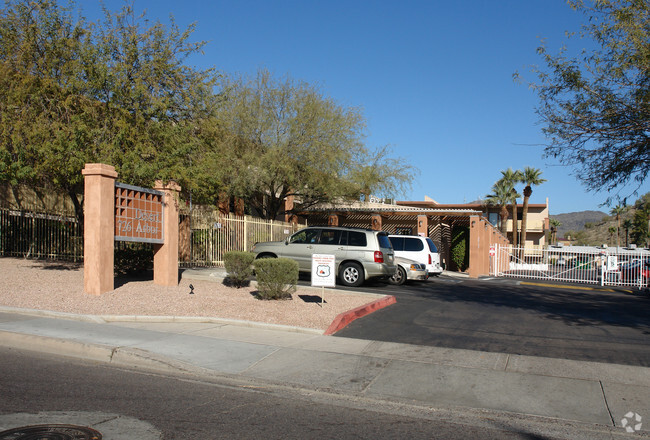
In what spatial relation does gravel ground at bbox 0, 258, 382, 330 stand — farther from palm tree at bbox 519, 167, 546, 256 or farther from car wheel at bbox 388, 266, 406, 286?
palm tree at bbox 519, 167, 546, 256

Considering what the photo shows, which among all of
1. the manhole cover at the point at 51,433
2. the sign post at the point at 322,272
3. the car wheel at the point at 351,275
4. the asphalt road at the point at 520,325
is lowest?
the asphalt road at the point at 520,325

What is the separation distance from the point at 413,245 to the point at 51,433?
57.0 ft

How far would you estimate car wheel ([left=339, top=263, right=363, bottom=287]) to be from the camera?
55.7 ft

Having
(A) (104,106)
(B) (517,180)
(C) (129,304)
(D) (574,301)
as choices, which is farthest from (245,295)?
(B) (517,180)

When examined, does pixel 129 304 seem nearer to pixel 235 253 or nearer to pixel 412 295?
pixel 235 253

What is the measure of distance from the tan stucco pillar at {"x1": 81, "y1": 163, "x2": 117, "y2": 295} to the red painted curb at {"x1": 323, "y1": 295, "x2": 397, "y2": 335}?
523cm

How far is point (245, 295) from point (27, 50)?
8.09 meters

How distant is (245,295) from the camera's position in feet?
43.2

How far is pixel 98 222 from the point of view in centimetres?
1152

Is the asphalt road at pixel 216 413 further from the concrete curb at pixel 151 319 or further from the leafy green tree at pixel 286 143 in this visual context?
the leafy green tree at pixel 286 143

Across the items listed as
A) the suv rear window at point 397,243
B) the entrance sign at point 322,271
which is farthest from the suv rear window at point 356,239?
the entrance sign at point 322,271

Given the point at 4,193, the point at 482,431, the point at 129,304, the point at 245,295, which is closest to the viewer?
the point at 482,431

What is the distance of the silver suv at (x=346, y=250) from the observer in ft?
55.6

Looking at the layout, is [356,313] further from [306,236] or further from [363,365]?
[306,236]
